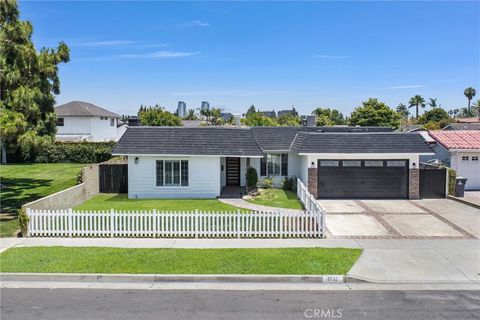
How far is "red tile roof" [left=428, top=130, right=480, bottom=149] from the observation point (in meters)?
24.9

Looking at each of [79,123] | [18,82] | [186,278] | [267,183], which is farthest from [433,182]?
[79,123]

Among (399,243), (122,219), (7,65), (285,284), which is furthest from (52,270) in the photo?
(7,65)

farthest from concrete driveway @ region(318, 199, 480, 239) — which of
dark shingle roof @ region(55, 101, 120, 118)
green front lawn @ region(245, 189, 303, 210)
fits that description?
dark shingle roof @ region(55, 101, 120, 118)

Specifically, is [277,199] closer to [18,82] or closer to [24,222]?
[24,222]

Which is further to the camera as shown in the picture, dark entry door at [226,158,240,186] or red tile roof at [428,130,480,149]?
dark entry door at [226,158,240,186]

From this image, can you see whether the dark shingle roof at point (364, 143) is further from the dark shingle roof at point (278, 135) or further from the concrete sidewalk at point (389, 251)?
the concrete sidewalk at point (389, 251)

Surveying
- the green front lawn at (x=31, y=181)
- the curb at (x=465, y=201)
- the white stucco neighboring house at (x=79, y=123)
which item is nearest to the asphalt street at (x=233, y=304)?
the curb at (x=465, y=201)

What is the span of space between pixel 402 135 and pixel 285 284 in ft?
50.5

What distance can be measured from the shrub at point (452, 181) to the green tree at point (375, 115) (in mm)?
48669

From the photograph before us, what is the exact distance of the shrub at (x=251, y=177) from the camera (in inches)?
931

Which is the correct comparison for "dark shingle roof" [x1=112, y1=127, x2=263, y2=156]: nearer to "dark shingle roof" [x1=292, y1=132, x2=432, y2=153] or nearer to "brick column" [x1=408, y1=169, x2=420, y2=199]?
"dark shingle roof" [x1=292, y1=132, x2=432, y2=153]

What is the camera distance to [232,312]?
821 cm

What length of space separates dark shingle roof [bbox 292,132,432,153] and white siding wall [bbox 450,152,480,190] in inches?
174

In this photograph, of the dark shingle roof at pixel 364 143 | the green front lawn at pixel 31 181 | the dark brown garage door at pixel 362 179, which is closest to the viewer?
the green front lawn at pixel 31 181
